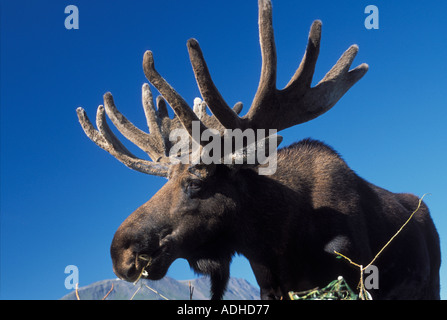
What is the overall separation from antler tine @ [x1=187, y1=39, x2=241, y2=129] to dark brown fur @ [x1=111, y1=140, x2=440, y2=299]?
0.68 metres

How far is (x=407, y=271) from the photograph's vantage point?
21.1 feet

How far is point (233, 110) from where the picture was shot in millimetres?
6527

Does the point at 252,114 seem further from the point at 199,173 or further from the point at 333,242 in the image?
the point at 333,242

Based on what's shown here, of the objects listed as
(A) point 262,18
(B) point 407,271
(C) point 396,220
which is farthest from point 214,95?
(B) point 407,271

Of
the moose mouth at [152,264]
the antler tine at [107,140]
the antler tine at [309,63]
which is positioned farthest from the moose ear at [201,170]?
the antler tine at [309,63]

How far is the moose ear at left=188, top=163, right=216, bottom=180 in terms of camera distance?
18.8 ft

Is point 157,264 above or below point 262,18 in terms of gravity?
below

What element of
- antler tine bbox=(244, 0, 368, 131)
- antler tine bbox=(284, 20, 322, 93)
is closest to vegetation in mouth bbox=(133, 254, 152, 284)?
antler tine bbox=(244, 0, 368, 131)

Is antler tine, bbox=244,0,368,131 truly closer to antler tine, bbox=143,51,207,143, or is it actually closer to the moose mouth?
antler tine, bbox=143,51,207,143

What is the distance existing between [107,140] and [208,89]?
7.83 feet

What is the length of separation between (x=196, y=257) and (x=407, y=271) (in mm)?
2959

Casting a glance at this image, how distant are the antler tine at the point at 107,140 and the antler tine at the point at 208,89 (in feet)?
5.23

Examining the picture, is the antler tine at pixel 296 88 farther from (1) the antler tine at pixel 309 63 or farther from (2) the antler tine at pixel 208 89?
(2) the antler tine at pixel 208 89
